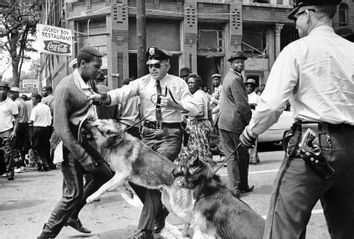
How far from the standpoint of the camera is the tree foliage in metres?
26.8

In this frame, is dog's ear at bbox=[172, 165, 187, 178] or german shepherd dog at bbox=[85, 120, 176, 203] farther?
german shepherd dog at bbox=[85, 120, 176, 203]

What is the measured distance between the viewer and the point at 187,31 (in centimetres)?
2166

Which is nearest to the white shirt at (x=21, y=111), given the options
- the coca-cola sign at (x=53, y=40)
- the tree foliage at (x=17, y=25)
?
the coca-cola sign at (x=53, y=40)

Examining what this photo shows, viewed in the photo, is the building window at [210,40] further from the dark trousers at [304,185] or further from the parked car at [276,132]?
the dark trousers at [304,185]

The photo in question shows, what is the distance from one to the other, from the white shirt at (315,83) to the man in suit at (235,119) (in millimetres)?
3999

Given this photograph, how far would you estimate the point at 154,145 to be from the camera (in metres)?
5.02

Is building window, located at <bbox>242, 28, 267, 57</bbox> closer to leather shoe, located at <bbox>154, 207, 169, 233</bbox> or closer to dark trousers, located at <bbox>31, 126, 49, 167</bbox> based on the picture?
dark trousers, located at <bbox>31, 126, 49, 167</bbox>

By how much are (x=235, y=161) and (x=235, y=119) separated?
0.67 meters

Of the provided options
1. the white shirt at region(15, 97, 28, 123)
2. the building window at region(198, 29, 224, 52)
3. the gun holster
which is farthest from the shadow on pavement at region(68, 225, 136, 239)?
the building window at region(198, 29, 224, 52)

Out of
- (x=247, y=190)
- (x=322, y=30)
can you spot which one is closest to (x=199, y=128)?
(x=247, y=190)

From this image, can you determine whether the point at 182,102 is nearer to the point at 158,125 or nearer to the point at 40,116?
the point at 158,125

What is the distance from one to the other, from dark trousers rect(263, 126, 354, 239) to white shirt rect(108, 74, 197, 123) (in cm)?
240

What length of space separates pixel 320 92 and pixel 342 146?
36 centimetres

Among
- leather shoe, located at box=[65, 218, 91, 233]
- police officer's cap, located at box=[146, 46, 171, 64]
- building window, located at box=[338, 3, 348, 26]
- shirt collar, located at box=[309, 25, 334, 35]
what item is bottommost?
leather shoe, located at box=[65, 218, 91, 233]
